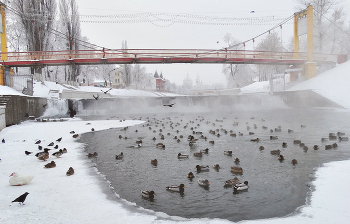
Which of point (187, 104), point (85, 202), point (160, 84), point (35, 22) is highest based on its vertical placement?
point (160, 84)

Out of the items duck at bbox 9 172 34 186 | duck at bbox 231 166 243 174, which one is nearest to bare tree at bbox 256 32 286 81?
duck at bbox 231 166 243 174

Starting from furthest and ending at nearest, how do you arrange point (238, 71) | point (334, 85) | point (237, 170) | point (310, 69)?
1. point (238, 71)
2. point (310, 69)
3. point (334, 85)
4. point (237, 170)

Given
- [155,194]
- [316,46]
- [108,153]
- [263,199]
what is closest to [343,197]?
[263,199]

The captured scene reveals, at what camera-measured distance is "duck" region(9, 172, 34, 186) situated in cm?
555

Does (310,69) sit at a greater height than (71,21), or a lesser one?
lesser

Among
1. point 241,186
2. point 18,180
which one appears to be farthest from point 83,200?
point 241,186

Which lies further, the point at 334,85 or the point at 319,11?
the point at 319,11

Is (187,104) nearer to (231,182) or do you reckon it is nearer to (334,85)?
(334,85)

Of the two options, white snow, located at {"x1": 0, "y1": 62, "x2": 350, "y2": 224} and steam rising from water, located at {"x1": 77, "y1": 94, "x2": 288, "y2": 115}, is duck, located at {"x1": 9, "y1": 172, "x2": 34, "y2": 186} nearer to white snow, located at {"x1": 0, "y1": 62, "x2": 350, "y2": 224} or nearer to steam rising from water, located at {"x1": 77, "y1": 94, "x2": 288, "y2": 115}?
white snow, located at {"x1": 0, "y1": 62, "x2": 350, "y2": 224}

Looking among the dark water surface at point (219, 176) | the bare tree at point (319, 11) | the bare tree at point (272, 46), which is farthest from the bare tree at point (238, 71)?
the dark water surface at point (219, 176)

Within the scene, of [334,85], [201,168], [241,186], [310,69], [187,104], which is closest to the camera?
[241,186]

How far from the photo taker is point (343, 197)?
4.71 metres

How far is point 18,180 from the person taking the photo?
18.4 ft

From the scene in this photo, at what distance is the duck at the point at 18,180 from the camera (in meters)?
5.55
